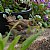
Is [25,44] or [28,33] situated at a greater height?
[25,44]

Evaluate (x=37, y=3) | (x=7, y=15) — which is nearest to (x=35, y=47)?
(x=7, y=15)

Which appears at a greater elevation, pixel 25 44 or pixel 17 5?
pixel 25 44

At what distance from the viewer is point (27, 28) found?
292cm

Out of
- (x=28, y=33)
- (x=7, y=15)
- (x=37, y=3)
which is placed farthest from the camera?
(x=37, y=3)

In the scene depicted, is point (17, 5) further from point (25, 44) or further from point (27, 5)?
point (25, 44)

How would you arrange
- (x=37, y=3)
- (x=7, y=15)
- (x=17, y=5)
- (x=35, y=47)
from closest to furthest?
(x=35, y=47)
(x=7, y=15)
(x=17, y=5)
(x=37, y=3)

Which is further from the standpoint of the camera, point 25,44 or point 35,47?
point 35,47

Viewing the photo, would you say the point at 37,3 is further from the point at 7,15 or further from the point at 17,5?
the point at 7,15

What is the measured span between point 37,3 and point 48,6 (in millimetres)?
180

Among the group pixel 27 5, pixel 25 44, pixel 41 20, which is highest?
pixel 25 44

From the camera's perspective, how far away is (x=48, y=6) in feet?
11.2

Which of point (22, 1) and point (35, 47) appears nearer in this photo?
point (35, 47)

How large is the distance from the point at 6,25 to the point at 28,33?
12.9 inches

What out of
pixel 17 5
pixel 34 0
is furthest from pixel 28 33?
pixel 34 0
